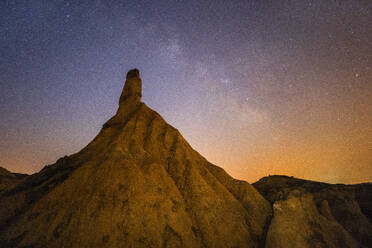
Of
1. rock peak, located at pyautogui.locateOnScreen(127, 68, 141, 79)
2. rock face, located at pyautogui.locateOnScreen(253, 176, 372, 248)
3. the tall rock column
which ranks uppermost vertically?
rock peak, located at pyautogui.locateOnScreen(127, 68, 141, 79)

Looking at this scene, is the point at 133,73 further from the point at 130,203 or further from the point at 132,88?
the point at 130,203

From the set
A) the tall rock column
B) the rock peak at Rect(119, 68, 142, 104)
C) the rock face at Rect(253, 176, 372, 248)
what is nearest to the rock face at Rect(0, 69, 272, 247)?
the rock face at Rect(253, 176, 372, 248)

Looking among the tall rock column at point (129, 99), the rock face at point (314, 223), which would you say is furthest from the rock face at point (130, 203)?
the tall rock column at point (129, 99)

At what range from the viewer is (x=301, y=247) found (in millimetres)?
19797

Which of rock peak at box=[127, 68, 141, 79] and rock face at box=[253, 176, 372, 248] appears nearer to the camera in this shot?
rock face at box=[253, 176, 372, 248]

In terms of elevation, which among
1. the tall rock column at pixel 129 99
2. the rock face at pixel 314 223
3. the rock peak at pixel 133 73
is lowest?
the rock face at pixel 314 223

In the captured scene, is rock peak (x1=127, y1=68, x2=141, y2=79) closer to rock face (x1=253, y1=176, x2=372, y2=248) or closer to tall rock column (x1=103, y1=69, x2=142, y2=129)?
tall rock column (x1=103, y1=69, x2=142, y2=129)

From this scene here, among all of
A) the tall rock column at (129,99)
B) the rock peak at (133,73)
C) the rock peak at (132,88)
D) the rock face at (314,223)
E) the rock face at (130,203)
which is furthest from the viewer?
the rock peak at (133,73)

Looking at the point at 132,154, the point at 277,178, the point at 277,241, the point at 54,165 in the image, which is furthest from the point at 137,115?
the point at 277,178

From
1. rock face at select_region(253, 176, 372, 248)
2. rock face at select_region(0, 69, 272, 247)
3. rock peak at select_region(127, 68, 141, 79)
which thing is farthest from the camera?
rock peak at select_region(127, 68, 141, 79)

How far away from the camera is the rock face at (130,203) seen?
17.5 metres

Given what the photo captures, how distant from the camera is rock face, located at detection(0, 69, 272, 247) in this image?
57.3 feet

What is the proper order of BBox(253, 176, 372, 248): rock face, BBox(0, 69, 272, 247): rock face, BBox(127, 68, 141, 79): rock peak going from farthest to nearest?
BBox(127, 68, 141, 79): rock peak, BBox(253, 176, 372, 248): rock face, BBox(0, 69, 272, 247): rock face

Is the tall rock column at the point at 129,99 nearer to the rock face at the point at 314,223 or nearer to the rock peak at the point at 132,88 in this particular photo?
the rock peak at the point at 132,88
